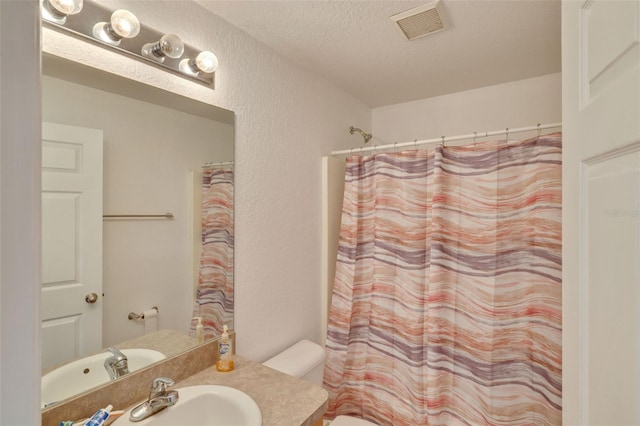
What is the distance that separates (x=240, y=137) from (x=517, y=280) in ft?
5.04

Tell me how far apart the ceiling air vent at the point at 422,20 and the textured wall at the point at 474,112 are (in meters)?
0.91

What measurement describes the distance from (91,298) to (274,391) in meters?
0.71

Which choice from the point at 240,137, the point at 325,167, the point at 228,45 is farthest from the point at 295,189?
the point at 228,45

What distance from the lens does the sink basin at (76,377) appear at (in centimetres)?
91

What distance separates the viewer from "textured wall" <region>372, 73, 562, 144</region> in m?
1.98

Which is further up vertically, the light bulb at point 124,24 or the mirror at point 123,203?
the light bulb at point 124,24

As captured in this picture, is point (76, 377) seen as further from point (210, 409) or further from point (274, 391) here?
point (274, 391)

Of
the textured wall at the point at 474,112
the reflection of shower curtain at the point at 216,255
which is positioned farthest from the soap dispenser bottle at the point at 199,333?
the textured wall at the point at 474,112

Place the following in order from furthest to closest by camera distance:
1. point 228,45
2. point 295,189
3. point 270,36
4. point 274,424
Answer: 1. point 295,189
2. point 270,36
3. point 228,45
4. point 274,424

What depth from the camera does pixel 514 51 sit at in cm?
168

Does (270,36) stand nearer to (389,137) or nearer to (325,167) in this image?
(325,167)

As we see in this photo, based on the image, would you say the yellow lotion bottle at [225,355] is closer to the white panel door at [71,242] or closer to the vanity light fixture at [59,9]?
the white panel door at [71,242]
